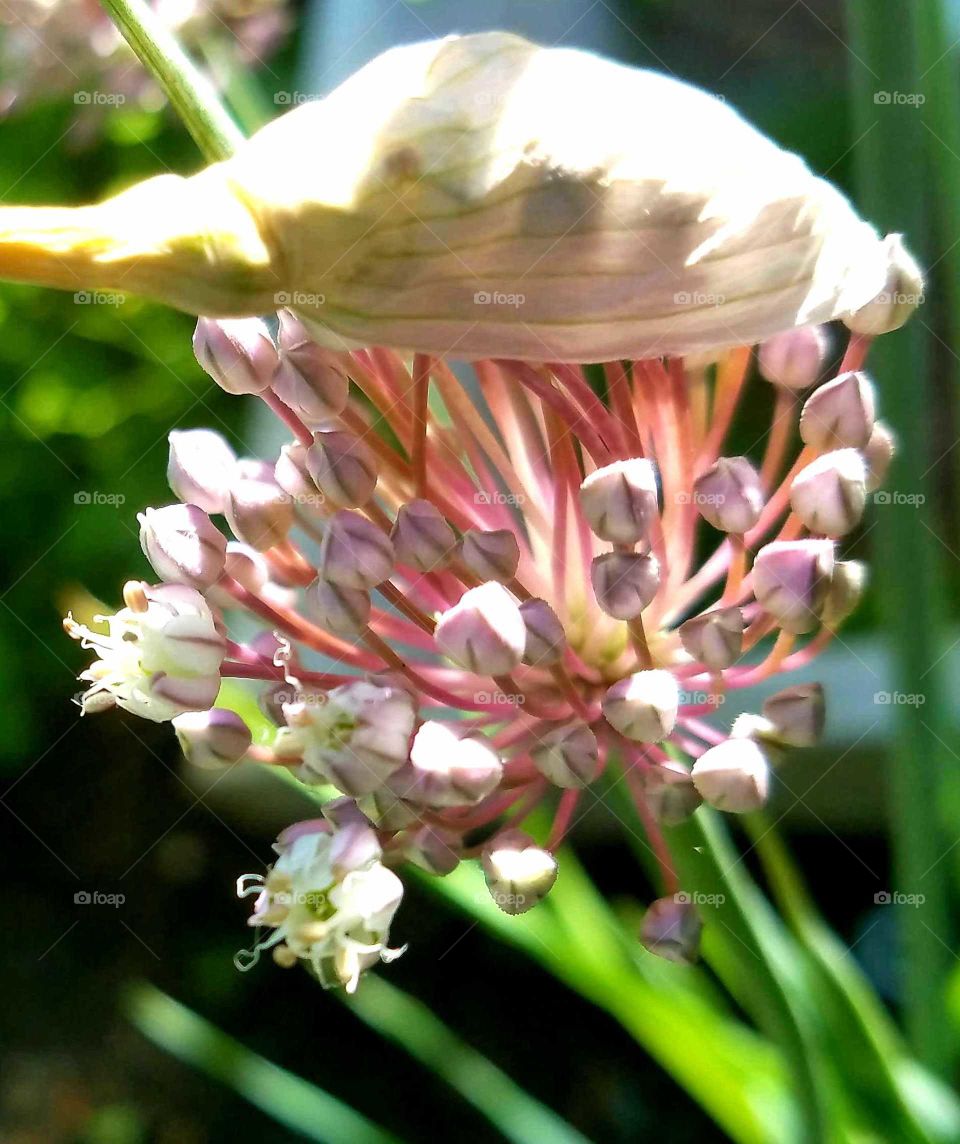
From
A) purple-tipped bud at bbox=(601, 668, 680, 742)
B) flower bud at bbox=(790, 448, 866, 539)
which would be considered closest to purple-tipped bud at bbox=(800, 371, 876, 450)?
flower bud at bbox=(790, 448, 866, 539)

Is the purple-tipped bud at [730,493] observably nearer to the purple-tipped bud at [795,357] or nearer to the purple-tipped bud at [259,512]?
the purple-tipped bud at [795,357]

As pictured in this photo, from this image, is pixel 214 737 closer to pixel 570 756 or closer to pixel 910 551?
pixel 570 756

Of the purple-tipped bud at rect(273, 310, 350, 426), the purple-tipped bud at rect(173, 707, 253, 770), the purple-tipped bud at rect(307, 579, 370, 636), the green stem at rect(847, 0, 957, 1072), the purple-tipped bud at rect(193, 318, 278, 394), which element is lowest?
→ the green stem at rect(847, 0, 957, 1072)

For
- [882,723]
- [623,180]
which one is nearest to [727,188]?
[623,180]

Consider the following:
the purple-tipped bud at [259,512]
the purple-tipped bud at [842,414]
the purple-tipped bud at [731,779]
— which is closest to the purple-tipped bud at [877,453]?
the purple-tipped bud at [842,414]

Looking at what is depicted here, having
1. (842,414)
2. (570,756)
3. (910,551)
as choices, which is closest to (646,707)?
(570,756)

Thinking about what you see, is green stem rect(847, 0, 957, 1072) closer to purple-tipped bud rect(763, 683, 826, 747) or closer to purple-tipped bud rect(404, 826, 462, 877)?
purple-tipped bud rect(763, 683, 826, 747)
